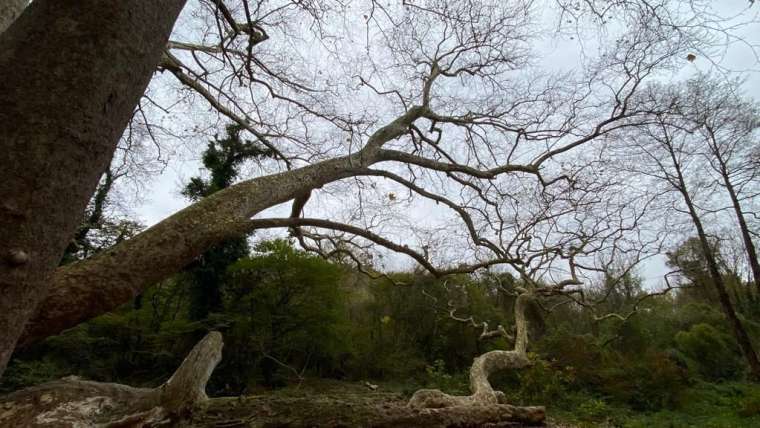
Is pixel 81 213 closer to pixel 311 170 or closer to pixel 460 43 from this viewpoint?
pixel 311 170

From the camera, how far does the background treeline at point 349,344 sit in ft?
28.0

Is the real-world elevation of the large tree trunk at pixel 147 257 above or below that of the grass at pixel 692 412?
above

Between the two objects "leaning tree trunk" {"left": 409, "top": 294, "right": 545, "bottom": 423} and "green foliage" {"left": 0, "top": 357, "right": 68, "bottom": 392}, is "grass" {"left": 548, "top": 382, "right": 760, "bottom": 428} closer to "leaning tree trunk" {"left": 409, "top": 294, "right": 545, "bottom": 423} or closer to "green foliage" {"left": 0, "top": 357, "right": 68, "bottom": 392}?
"leaning tree trunk" {"left": 409, "top": 294, "right": 545, "bottom": 423}

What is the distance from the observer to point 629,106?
15.7 ft

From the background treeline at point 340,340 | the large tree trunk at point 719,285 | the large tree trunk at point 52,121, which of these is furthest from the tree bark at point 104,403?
the large tree trunk at point 719,285

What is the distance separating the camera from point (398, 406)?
2947mm

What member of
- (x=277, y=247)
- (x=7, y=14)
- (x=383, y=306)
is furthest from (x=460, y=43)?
(x=383, y=306)

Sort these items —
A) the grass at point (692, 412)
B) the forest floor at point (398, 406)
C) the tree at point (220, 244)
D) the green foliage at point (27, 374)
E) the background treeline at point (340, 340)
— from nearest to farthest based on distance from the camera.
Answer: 1. the forest floor at point (398, 406)
2. the green foliage at point (27, 374)
3. the grass at point (692, 412)
4. the background treeline at point (340, 340)
5. the tree at point (220, 244)

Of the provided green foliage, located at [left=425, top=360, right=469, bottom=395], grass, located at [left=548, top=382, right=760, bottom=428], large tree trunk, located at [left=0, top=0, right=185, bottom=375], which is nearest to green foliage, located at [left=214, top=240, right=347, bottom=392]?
green foliage, located at [left=425, top=360, right=469, bottom=395]

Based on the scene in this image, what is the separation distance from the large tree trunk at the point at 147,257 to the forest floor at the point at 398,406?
3.55 feet

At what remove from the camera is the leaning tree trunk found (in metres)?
3.34

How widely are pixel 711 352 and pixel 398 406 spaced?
1223cm

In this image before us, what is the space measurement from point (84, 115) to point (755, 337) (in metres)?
16.1

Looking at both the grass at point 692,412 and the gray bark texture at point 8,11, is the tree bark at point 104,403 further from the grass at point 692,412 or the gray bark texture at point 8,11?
the grass at point 692,412
